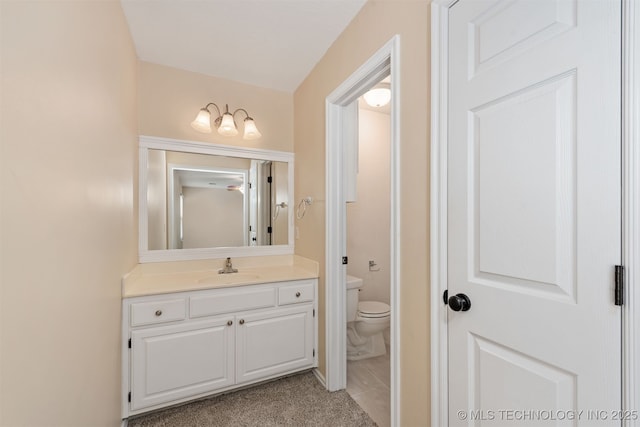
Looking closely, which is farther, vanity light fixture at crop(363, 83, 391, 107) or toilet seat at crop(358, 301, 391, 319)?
vanity light fixture at crop(363, 83, 391, 107)

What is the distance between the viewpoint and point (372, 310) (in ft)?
7.95

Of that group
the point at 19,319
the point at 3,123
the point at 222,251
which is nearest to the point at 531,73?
the point at 3,123

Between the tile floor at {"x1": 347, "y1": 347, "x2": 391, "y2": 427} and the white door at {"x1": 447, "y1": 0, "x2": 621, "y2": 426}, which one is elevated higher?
the white door at {"x1": 447, "y1": 0, "x2": 621, "y2": 426}

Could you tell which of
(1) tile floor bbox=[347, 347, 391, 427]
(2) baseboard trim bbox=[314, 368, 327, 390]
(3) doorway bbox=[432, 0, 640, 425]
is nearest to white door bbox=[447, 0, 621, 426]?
(3) doorway bbox=[432, 0, 640, 425]

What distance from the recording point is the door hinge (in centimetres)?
64

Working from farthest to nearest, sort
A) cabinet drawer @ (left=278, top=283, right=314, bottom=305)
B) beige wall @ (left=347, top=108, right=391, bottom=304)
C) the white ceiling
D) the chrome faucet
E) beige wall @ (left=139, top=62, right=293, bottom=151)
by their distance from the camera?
1. beige wall @ (left=347, top=108, right=391, bottom=304)
2. the chrome faucet
3. beige wall @ (left=139, top=62, right=293, bottom=151)
4. cabinet drawer @ (left=278, top=283, right=314, bottom=305)
5. the white ceiling

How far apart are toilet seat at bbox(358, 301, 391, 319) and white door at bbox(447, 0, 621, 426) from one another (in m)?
1.26

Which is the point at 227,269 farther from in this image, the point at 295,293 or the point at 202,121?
the point at 202,121

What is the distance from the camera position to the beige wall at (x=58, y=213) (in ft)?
1.92

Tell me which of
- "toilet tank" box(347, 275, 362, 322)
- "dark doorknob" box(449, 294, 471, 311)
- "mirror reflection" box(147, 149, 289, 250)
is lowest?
"toilet tank" box(347, 275, 362, 322)

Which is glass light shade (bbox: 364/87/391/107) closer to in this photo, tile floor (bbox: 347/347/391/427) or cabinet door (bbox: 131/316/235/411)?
cabinet door (bbox: 131/316/235/411)

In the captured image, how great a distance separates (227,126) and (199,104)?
345mm

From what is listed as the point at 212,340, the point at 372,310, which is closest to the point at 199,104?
the point at 212,340

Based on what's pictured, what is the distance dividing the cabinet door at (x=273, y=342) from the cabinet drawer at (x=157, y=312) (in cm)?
38
